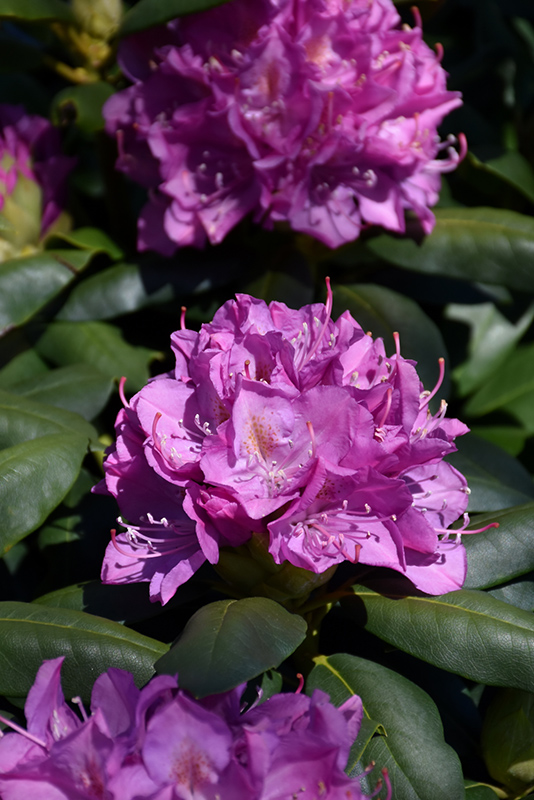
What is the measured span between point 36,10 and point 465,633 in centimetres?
108

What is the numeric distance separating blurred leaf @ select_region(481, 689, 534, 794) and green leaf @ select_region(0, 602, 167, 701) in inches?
15.5

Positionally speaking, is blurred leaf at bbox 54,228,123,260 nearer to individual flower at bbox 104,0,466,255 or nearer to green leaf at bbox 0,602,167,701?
individual flower at bbox 104,0,466,255

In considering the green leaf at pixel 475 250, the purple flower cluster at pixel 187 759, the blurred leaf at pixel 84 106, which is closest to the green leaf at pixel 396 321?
the green leaf at pixel 475 250

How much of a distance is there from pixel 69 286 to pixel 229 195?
0.34 metres

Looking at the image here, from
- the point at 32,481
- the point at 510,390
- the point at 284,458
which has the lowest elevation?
the point at 510,390

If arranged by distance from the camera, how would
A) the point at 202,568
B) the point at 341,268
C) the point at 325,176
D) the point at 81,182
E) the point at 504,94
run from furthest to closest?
the point at 504,94 → the point at 81,182 → the point at 341,268 → the point at 325,176 → the point at 202,568

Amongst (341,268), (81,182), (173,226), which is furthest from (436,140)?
(81,182)

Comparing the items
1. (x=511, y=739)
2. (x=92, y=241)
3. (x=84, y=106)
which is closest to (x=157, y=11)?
(x=84, y=106)

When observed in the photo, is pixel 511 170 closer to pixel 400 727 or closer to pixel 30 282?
pixel 30 282

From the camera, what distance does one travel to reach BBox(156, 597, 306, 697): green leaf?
0.66 m

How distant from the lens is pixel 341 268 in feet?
4.78

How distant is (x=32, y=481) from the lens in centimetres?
88

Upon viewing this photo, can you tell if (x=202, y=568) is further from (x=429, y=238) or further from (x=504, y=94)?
(x=504, y=94)

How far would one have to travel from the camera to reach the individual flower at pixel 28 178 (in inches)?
52.2
